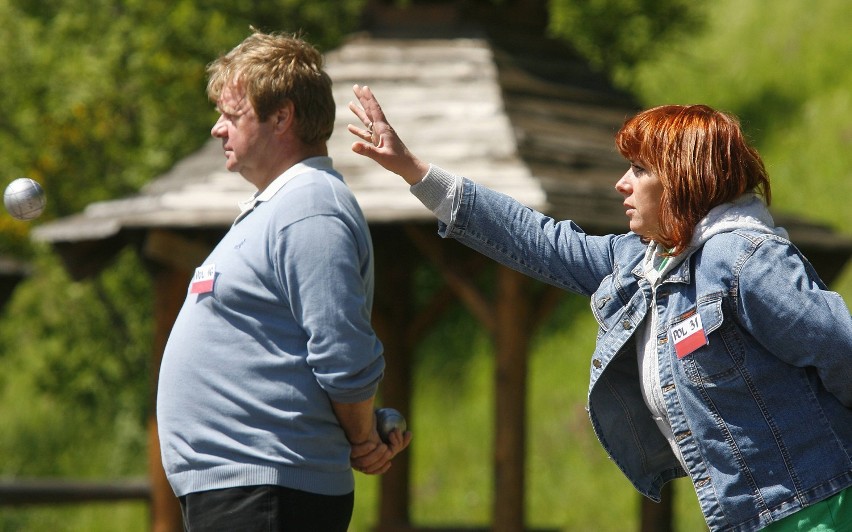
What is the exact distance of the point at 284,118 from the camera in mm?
3162

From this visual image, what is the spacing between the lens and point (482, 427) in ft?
43.2

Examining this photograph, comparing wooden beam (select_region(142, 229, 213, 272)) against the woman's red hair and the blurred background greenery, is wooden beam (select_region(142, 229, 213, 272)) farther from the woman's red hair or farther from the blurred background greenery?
the woman's red hair

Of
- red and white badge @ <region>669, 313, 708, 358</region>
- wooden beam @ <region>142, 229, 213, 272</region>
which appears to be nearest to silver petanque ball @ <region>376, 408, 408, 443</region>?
red and white badge @ <region>669, 313, 708, 358</region>

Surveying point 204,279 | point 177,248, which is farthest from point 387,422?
point 177,248

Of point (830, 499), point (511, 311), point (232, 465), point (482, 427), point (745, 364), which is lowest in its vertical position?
point (482, 427)

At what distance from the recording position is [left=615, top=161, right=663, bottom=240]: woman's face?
108 inches

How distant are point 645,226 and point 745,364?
1.14 ft

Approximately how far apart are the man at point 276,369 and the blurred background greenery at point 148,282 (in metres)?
6.56

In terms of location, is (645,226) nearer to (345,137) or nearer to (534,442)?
(345,137)

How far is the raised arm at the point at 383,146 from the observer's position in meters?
2.92

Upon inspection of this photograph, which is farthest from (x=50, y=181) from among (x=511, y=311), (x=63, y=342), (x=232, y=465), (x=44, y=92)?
(x=232, y=465)

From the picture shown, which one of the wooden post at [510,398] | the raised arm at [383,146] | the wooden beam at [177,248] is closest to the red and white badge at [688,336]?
the raised arm at [383,146]

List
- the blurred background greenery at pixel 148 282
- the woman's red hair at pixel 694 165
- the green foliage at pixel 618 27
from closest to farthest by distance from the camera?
the woman's red hair at pixel 694 165 < the blurred background greenery at pixel 148 282 < the green foliage at pixel 618 27

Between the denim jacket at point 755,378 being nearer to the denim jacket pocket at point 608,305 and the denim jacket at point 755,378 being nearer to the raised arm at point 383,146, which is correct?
the denim jacket pocket at point 608,305
